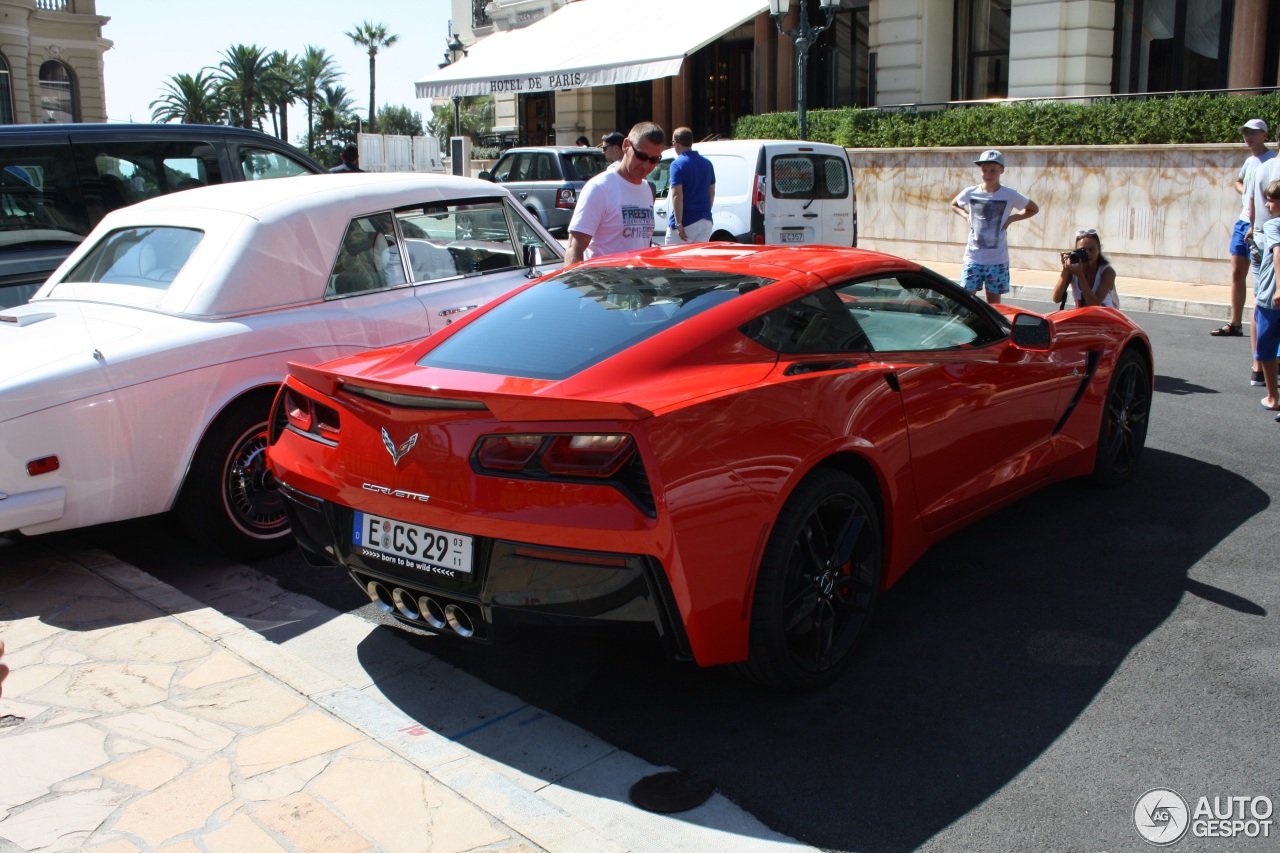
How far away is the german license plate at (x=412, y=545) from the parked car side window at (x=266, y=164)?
555 centimetres

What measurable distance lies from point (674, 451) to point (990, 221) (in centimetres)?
672

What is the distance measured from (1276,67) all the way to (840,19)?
10.0m

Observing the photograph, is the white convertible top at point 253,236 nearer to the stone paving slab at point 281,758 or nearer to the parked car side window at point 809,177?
the stone paving slab at point 281,758

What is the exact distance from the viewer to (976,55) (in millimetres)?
22016

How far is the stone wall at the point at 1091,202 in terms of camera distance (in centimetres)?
1438

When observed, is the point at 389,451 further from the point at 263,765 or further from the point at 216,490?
the point at 216,490

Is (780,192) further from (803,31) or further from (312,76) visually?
(312,76)

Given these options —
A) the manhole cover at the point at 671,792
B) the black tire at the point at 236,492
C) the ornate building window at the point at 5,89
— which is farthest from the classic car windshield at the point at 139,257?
the ornate building window at the point at 5,89

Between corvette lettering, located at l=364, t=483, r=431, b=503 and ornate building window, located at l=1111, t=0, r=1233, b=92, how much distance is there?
18964 millimetres

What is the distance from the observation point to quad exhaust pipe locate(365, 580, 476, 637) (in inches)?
143

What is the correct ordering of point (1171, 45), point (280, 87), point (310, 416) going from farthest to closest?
point (280, 87) → point (1171, 45) → point (310, 416)

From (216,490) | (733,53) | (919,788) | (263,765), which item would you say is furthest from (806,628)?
(733,53)

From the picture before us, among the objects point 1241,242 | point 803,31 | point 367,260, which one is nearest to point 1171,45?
point 803,31

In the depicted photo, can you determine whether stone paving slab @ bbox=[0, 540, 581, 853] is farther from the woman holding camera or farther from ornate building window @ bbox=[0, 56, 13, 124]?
ornate building window @ bbox=[0, 56, 13, 124]
